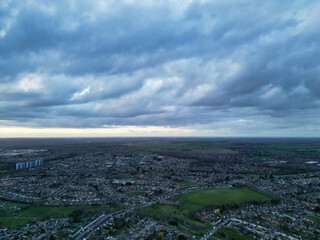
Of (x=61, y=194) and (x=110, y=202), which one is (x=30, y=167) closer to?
(x=61, y=194)

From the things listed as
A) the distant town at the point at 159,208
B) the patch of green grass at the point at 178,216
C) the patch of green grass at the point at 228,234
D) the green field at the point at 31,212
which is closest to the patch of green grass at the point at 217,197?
the distant town at the point at 159,208

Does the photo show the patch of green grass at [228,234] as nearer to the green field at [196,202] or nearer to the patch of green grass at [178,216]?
the patch of green grass at [178,216]

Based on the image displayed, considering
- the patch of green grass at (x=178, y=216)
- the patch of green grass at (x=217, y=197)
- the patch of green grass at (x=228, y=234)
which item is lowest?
the patch of green grass at (x=217, y=197)

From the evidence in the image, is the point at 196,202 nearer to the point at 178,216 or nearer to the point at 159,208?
the point at 178,216

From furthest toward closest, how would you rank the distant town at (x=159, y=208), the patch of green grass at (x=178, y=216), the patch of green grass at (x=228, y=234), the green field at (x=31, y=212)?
the green field at (x=31, y=212), the patch of green grass at (x=178, y=216), the distant town at (x=159, y=208), the patch of green grass at (x=228, y=234)

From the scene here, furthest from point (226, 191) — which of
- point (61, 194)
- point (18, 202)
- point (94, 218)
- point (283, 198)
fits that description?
point (18, 202)

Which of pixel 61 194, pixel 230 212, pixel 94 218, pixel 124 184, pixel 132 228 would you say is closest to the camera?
pixel 132 228
